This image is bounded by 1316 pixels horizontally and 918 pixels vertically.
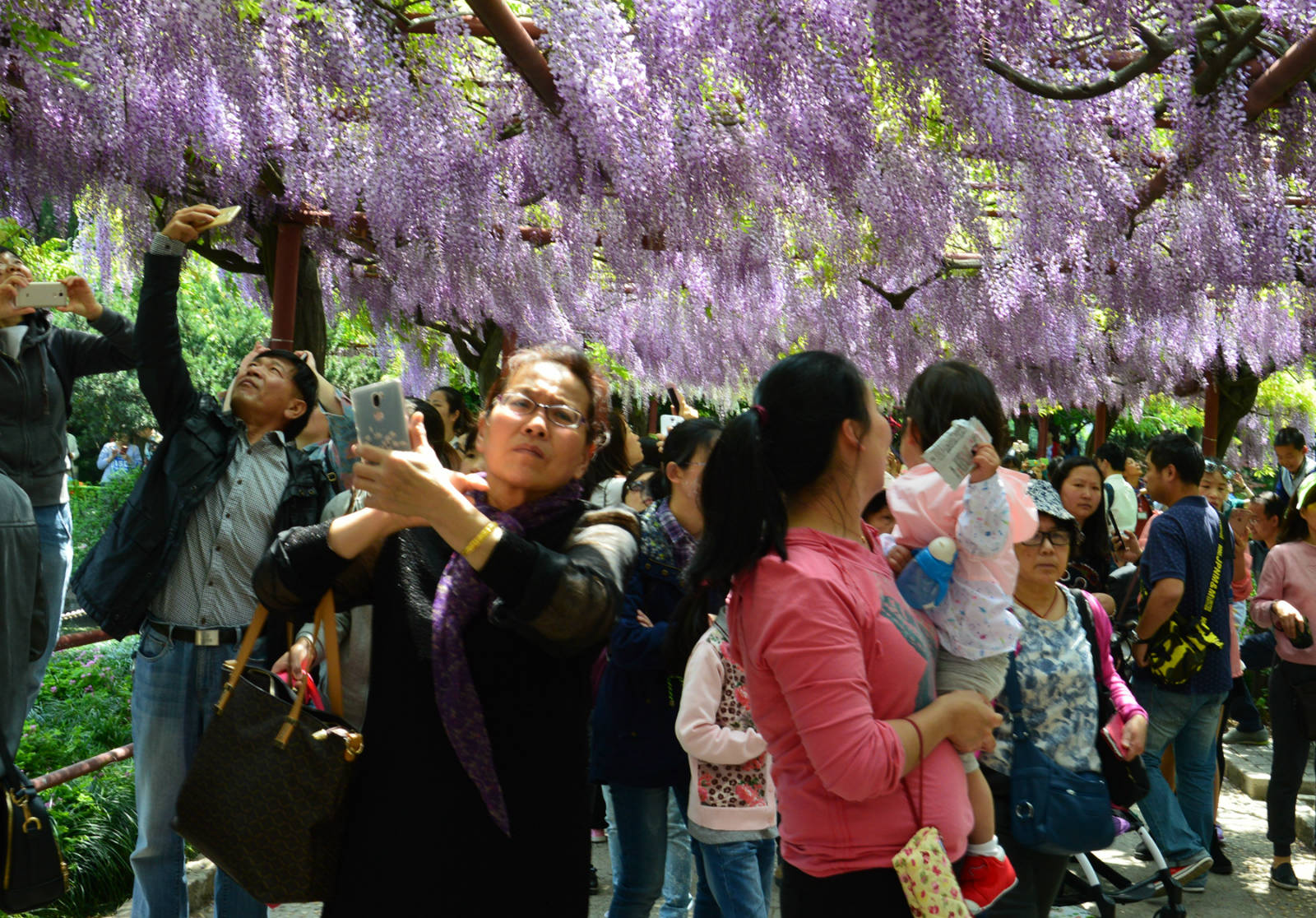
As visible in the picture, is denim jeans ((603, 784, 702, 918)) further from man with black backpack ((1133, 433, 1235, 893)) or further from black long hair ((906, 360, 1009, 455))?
man with black backpack ((1133, 433, 1235, 893))

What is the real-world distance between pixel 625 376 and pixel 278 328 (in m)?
11.0

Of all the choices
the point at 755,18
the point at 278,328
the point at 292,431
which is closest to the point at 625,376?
the point at 278,328

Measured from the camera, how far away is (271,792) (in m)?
1.85

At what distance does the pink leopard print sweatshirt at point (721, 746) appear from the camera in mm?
3186

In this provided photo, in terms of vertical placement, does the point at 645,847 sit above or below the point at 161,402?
below

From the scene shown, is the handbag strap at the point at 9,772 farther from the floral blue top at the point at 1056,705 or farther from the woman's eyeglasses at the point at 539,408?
the floral blue top at the point at 1056,705

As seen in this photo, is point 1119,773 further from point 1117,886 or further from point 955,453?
point 1117,886

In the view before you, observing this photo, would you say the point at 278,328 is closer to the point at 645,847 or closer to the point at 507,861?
the point at 645,847

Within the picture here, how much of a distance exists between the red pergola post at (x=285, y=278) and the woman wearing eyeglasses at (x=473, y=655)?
5.96m

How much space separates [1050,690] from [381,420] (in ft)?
6.68

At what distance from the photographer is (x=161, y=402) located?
3.32 m

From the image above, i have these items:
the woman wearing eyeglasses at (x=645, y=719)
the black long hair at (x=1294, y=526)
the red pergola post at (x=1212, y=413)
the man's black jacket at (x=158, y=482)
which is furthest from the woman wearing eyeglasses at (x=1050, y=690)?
the red pergola post at (x=1212, y=413)

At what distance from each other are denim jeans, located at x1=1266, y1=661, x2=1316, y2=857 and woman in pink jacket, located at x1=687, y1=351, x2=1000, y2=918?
13.1ft

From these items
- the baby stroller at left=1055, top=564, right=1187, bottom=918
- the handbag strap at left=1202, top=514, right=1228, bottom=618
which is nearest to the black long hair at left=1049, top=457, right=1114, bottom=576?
the baby stroller at left=1055, top=564, right=1187, bottom=918
